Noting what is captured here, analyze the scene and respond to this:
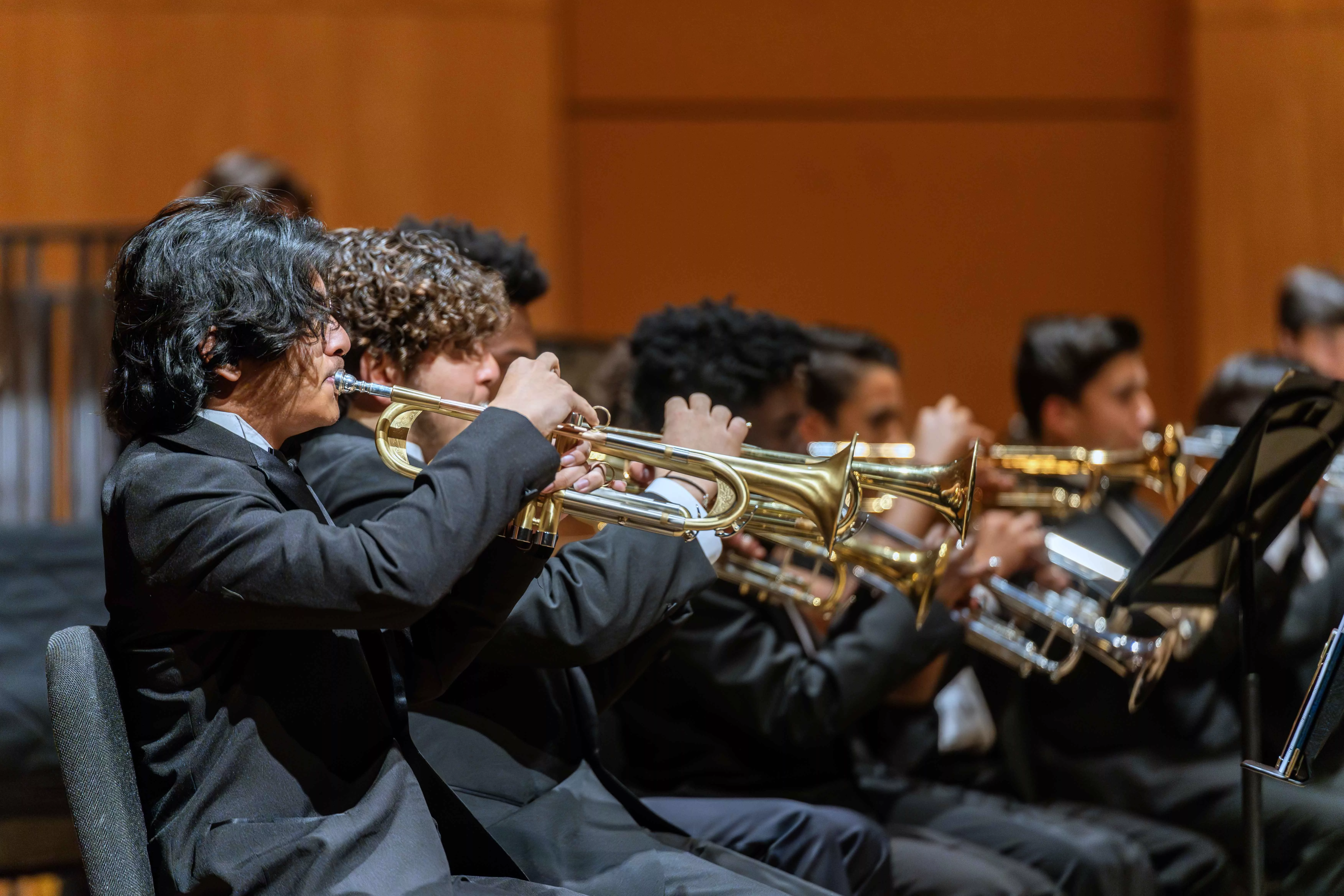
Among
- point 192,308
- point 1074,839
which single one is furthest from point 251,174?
point 1074,839

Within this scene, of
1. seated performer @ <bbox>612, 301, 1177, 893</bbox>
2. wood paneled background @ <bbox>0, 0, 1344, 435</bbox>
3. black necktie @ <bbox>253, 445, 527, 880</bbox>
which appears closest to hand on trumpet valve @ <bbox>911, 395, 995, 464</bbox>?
seated performer @ <bbox>612, 301, 1177, 893</bbox>

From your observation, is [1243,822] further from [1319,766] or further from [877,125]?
[877,125]

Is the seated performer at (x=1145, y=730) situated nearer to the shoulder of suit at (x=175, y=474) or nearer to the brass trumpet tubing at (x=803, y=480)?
the brass trumpet tubing at (x=803, y=480)

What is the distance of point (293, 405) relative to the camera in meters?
1.60

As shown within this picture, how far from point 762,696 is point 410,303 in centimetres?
94

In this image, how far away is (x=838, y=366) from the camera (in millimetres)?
3322

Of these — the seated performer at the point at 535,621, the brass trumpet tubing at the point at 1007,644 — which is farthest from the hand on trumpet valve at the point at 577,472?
the brass trumpet tubing at the point at 1007,644

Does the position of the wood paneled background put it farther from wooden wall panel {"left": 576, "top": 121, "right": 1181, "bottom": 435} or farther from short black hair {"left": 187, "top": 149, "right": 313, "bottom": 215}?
short black hair {"left": 187, "top": 149, "right": 313, "bottom": 215}

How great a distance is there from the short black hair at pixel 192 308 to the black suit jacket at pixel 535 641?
1.19 ft

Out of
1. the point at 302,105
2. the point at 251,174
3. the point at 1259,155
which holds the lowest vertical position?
the point at 251,174

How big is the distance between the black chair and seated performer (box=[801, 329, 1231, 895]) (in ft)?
5.23

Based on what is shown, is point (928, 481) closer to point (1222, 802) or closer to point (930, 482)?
point (930, 482)

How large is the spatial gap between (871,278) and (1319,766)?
269cm

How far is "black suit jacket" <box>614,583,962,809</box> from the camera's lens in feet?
7.77
